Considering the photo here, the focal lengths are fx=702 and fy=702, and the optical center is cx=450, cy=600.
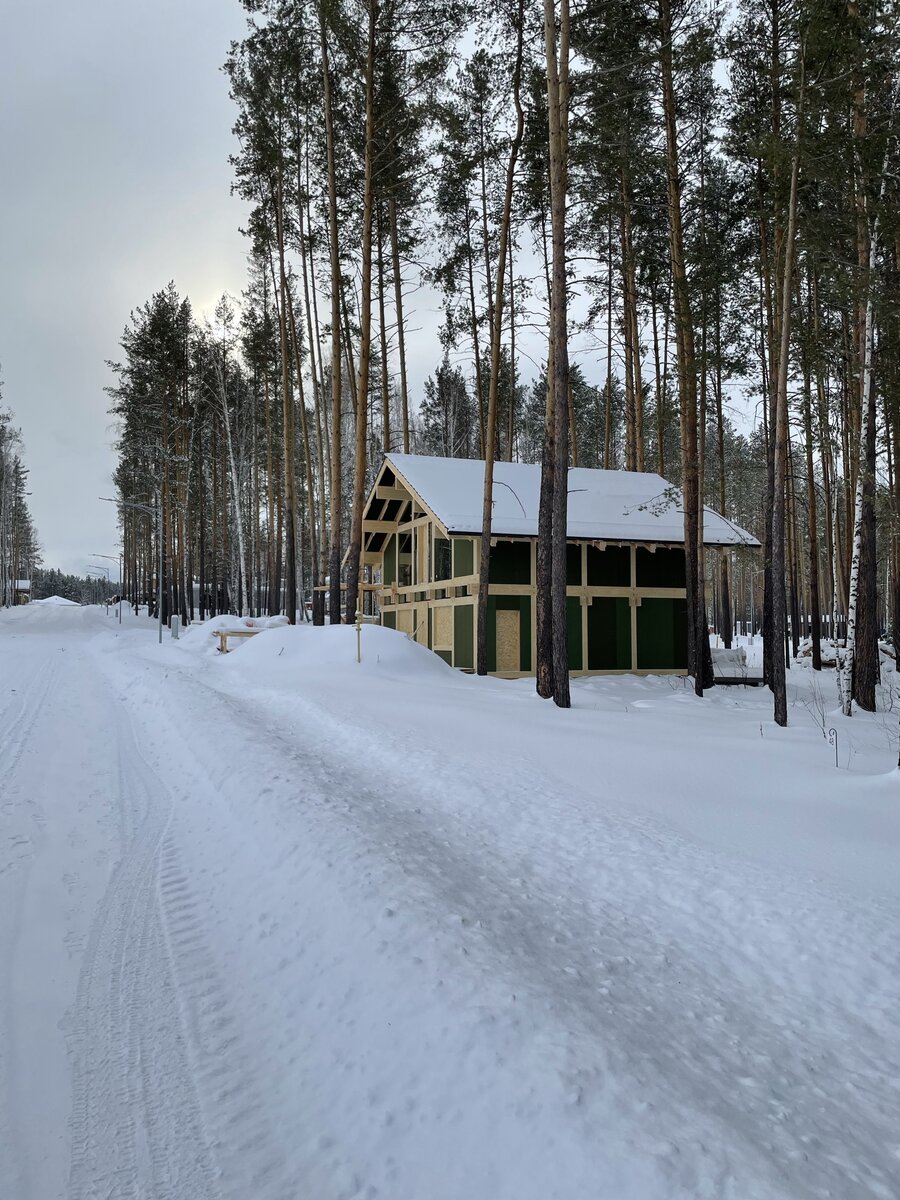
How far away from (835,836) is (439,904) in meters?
2.92

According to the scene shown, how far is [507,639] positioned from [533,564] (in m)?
2.07

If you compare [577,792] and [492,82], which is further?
[492,82]

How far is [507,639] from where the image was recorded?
18125 mm

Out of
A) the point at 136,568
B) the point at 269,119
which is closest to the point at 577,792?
the point at 269,119

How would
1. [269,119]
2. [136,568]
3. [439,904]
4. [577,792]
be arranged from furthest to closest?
[136,568], [269,119], [577,792], [439,904]

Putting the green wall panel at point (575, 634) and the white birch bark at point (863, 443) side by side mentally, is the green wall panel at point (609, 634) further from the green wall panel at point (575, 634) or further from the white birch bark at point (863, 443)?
the white birch bark at point (863, 443)

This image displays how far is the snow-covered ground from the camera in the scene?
2.06m

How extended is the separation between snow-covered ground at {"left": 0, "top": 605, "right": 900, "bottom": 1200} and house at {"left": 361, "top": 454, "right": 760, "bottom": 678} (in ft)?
36.7

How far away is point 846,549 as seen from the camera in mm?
22375

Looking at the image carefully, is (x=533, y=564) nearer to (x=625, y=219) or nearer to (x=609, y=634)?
(x=609, y=634)

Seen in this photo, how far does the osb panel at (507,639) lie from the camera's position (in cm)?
1800

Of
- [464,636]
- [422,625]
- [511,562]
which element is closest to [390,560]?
[422,625]

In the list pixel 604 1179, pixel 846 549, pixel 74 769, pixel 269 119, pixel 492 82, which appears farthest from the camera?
pixel 846 549

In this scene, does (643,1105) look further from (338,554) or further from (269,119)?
(269,119)
